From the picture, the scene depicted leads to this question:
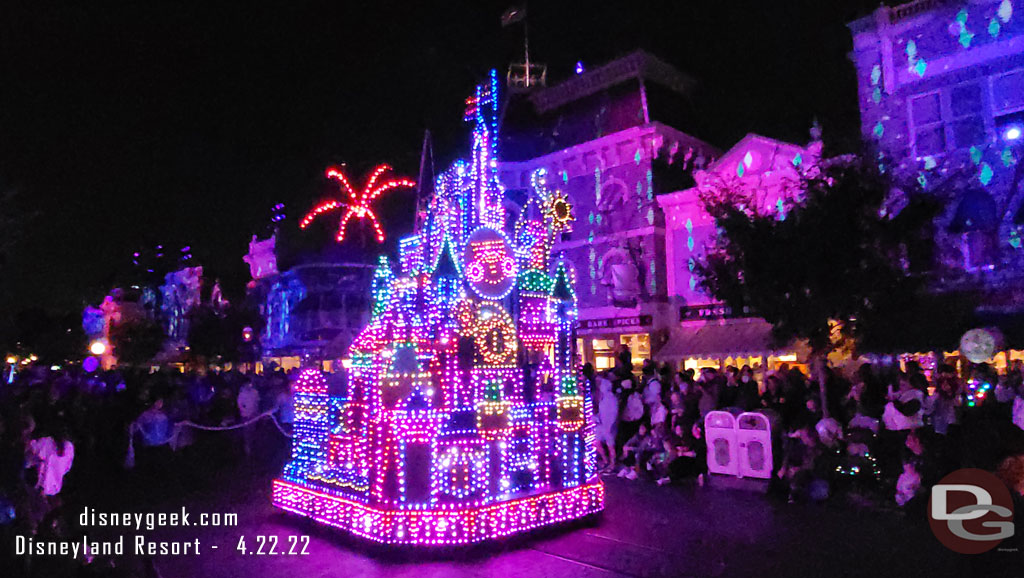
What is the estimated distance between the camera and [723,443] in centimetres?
1020

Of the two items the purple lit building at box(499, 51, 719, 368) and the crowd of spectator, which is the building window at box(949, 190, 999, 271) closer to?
the purple lit building at box(499, 51, 719, 368)

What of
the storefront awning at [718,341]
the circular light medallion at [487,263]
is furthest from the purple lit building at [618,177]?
the circular light medallion at [487,263]

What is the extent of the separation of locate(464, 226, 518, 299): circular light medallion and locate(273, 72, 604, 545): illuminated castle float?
0.02 metres

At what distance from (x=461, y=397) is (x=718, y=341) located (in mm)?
15400

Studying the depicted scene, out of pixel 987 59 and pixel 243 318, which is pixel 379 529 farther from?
pixel 243 318

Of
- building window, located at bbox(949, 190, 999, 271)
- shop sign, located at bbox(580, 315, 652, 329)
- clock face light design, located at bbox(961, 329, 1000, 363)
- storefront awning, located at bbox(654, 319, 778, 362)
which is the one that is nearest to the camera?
clock face light design, located at bbox(961, 329, 1000, 363)

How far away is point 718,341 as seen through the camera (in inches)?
823

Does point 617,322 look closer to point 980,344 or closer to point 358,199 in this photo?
point 980,344

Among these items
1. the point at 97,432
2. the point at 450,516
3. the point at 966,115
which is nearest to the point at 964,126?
the point at 966,115

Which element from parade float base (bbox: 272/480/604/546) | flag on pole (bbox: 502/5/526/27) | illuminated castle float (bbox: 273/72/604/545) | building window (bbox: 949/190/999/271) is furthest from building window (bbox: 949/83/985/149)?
parade float base (bbox: 272/480/604/546)

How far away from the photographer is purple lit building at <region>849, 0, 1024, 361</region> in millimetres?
16641

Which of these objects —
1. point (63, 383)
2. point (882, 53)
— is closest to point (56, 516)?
point (63, 383)

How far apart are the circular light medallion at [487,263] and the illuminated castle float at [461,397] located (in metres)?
0.02

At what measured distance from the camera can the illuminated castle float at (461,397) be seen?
6.94 m
